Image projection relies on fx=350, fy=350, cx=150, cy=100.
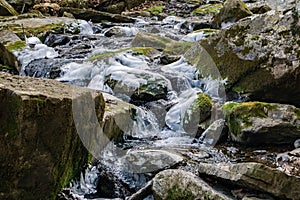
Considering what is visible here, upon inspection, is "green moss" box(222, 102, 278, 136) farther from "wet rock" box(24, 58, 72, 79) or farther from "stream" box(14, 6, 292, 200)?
"wet rock" box(24, 58, 72, 79)

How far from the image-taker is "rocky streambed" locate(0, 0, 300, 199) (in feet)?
8.88

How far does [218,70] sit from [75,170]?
380 centimetres

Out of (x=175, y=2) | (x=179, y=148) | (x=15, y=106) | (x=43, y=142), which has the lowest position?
(x=179, y=148)

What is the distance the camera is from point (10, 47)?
8945 millimetres

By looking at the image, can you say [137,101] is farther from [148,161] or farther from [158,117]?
[148,161]

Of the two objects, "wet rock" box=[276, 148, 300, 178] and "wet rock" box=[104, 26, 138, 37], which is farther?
"wet rock" box=[104, 26, 138, 37]

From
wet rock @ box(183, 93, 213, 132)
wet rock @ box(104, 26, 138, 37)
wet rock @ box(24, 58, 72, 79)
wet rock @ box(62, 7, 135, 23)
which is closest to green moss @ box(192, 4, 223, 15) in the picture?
wet rock @ box(62, 7, 135, 23)

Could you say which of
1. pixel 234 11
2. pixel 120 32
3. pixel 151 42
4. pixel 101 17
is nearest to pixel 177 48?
pixel 151 42

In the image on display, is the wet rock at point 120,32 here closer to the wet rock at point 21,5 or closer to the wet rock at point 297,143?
the wet rock at point 21,5

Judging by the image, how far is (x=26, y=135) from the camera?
260cm

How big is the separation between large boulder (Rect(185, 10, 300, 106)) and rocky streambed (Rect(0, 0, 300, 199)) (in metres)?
Result: 0.02

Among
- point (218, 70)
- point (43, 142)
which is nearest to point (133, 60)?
point (218, 70)

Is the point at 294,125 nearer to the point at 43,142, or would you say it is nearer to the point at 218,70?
the point at 218,70

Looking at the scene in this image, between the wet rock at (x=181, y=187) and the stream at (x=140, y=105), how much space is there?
1.59ft
